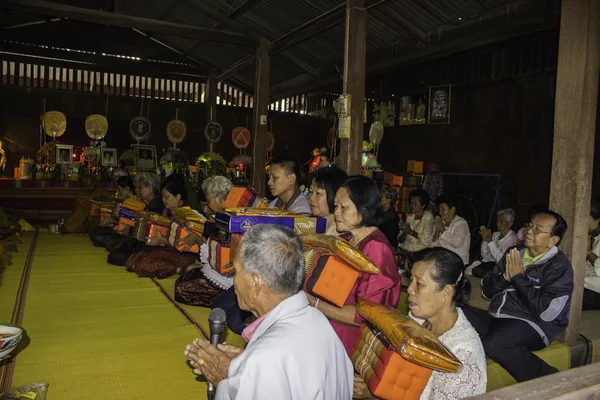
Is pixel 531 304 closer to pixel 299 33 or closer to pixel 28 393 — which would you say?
pixel 28 393

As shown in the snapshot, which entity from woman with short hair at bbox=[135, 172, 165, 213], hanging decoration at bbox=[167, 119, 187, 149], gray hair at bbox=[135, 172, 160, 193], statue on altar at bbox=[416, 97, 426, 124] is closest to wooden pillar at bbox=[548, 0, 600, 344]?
woman with short hair at bbox=[135, 172, 165, 213]

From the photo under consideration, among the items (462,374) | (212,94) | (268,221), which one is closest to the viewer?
(462,374)

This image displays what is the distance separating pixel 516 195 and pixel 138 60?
359 inches

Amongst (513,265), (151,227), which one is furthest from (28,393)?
(151,227)

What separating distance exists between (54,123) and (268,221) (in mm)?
9766

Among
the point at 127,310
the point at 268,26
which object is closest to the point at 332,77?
the point at 268,26

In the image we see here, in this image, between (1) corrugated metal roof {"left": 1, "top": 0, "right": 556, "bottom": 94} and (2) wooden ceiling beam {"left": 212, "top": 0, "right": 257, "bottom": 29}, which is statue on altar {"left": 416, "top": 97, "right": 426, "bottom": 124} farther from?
(2) wooden ceiling beam {"left": 212, "top": 0, "right": 257, "bottom": 29}

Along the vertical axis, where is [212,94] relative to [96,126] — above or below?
above

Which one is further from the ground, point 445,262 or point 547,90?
point 547,90

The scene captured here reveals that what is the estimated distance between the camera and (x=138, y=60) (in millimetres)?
11992

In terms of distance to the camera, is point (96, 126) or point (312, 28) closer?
point (312, 28)

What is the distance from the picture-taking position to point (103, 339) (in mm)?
2979

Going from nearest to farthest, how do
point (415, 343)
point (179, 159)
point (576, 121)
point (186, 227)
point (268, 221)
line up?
point (415, 343)
point (268, 221)
point (576, 121)
point (186, 227)
point (179, 159)

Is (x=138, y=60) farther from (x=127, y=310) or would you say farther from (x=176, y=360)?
(x=176, y=360)
